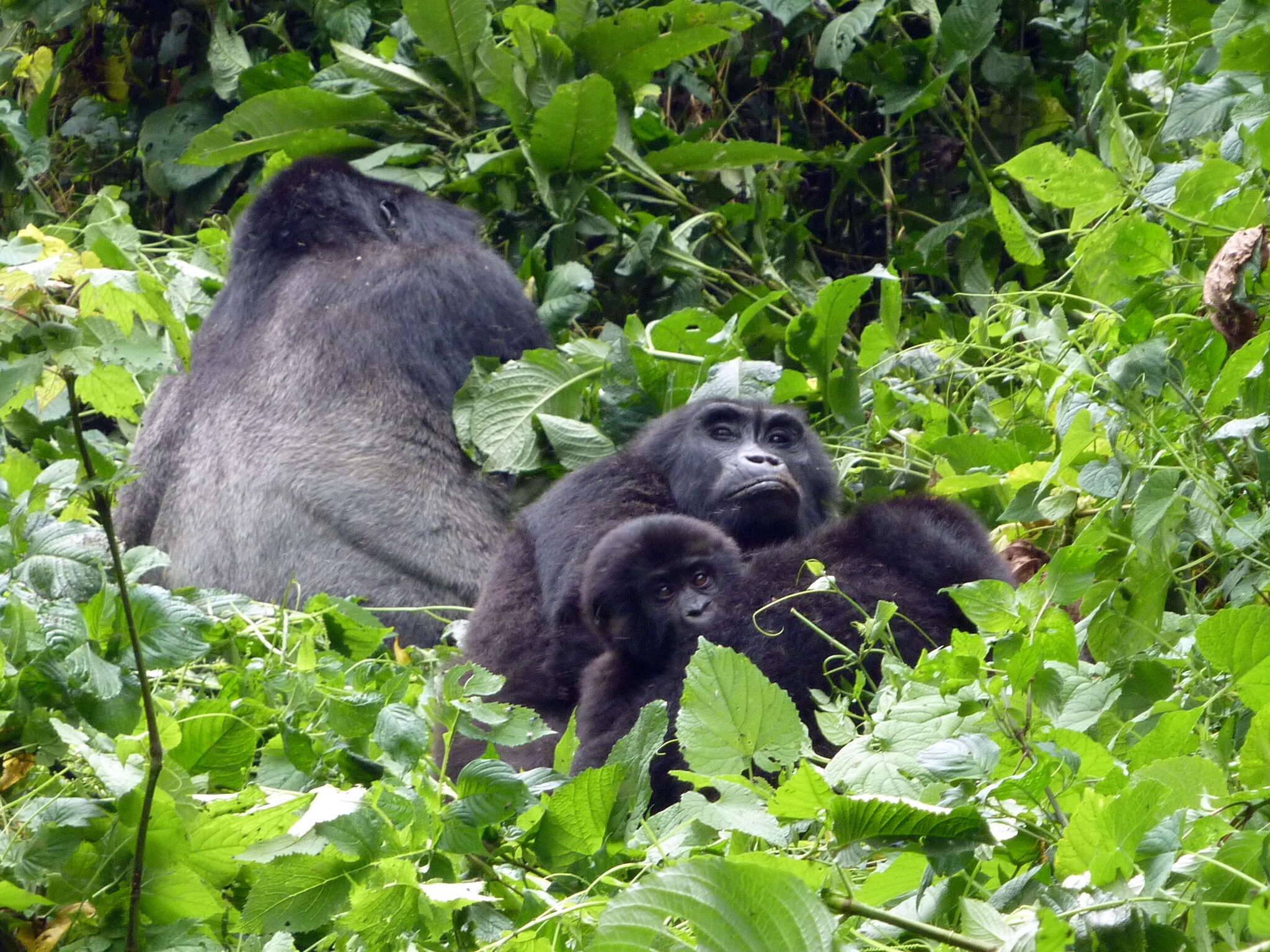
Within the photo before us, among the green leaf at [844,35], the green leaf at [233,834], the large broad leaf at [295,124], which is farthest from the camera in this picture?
the large broad leaf at [295,124]

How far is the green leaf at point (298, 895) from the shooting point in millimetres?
1361

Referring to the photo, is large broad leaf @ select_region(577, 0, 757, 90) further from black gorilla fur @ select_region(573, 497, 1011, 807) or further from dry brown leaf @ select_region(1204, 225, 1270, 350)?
dry brown leaf @ select_region(1204, 225, 1270, 350)

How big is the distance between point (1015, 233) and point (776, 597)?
1.22m

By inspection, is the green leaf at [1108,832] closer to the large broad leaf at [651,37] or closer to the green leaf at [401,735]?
the green leaf at [401,735]

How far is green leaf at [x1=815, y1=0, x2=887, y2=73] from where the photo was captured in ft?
13.5

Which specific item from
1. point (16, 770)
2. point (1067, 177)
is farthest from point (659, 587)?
point (16, 770)

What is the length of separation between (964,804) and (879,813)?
3.1 inches

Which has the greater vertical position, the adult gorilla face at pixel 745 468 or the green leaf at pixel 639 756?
the green leaf at pixel 639 756

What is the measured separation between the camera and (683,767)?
201 centimetres

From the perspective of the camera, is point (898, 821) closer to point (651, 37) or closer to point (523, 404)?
point (523, 404)

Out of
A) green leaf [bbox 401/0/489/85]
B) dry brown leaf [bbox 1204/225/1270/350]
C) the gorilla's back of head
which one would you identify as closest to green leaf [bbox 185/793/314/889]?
dry brown leaf [bbox 1204/225/1270/350]

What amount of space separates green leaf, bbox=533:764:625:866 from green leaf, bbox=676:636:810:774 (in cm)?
9

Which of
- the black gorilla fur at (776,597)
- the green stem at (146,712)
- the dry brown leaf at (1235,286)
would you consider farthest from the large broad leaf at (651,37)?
the green stem at (146,712)

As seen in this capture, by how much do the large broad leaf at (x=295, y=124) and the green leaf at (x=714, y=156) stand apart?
811 mm
